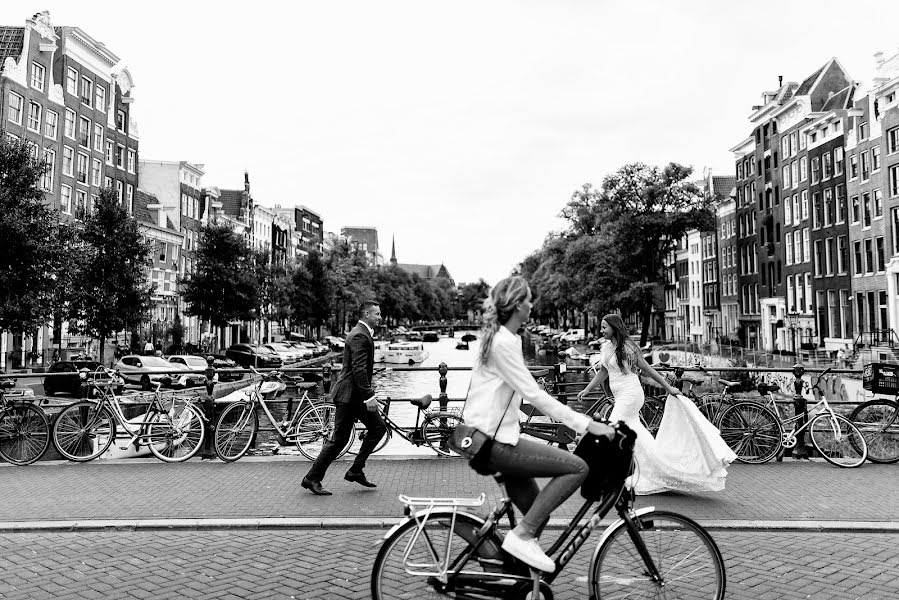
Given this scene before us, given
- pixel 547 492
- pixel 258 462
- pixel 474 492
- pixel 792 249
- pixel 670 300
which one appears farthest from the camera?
pixel 670 300

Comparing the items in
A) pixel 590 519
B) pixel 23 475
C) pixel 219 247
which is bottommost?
pixel 23 475

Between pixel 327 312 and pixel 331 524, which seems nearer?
pixel 331 524

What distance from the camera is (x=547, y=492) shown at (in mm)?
4344

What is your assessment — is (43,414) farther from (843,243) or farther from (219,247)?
(843,243)

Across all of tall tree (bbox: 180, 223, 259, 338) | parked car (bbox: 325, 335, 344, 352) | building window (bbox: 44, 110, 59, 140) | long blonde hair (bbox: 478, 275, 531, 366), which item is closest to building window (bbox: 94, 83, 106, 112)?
building window (bbox: 44, 110, 59, 140)

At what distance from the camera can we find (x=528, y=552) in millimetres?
4309

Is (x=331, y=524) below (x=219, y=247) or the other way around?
below

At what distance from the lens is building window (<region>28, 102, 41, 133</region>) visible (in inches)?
1706

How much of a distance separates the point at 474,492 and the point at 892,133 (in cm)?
4583

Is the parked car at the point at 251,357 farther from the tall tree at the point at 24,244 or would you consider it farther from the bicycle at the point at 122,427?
the bicycle at the point at 122,427

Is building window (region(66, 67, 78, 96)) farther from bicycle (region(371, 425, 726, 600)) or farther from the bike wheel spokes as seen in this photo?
bicycle (region(371, 425, 726, 600))

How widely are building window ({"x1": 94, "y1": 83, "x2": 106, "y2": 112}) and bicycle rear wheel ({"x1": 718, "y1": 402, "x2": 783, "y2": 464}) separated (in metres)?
51.3

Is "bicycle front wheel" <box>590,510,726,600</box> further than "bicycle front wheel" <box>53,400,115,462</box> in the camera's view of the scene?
No

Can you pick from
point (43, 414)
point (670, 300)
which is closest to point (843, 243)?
point (670, 300)
